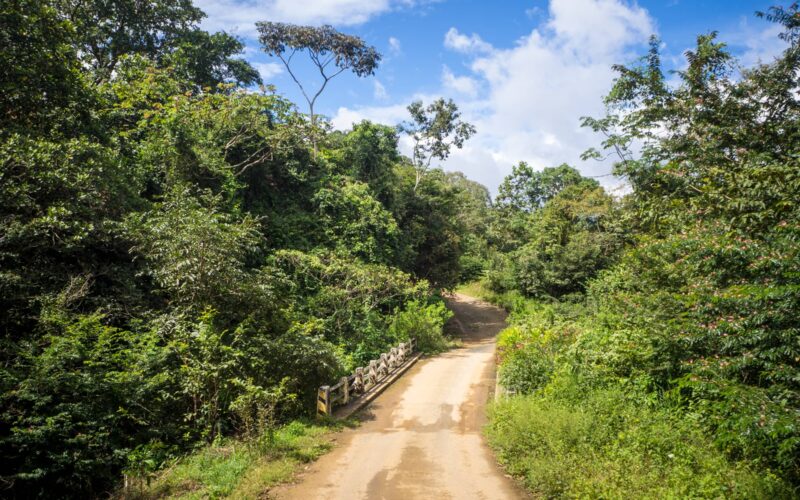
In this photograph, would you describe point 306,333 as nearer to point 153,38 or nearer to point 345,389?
point 345,389

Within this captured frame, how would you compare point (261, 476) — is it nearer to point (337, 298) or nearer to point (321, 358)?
point (321, 358)

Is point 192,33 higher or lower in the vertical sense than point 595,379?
higher

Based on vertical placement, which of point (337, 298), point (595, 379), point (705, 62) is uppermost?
point (705, 62)

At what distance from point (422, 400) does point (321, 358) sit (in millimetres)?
3918

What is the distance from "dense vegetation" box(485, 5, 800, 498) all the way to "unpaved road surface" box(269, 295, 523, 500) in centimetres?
Result: 82

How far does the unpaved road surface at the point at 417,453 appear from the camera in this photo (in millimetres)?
7387

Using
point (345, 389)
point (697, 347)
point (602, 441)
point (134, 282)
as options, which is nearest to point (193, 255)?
point (134, 282)

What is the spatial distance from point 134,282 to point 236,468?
21.7ft

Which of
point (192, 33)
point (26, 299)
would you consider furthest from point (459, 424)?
point (192, 33)

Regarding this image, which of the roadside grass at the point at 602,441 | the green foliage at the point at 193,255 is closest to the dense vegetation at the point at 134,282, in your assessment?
the green foliage at the point at 193,255

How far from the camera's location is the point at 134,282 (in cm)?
1168

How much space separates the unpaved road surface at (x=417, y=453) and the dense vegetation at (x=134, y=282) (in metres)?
1.78

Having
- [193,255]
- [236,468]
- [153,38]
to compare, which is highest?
[153,38]

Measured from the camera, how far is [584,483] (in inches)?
265
